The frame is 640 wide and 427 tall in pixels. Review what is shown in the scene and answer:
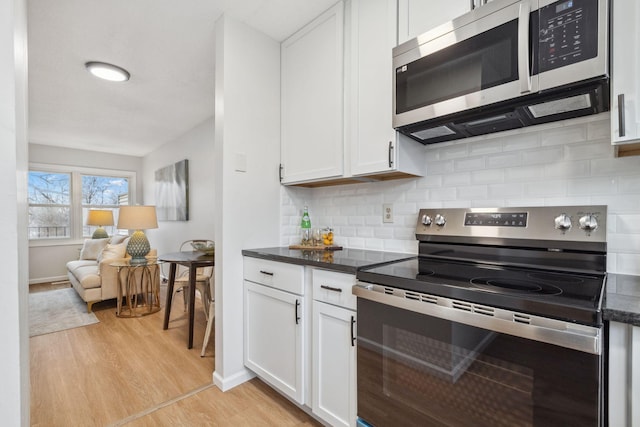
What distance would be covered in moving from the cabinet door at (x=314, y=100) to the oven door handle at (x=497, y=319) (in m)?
0.92

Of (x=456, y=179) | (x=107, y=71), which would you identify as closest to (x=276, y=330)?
(x=456, y=179)

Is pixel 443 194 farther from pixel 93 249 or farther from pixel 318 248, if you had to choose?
pixel 93 249

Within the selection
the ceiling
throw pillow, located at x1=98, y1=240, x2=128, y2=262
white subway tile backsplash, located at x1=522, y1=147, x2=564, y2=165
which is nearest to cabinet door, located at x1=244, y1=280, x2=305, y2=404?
white subway tile backsplash, located at x1=522, y1=147, x2=564, y2=165

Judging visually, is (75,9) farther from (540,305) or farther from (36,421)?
(540,305)

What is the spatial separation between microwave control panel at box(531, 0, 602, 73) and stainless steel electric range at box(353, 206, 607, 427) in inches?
23.1

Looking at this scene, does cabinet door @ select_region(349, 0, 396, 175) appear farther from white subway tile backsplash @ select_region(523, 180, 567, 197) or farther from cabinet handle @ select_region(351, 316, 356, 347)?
cabinet handle @ select_region(351, 316, 356, 347)

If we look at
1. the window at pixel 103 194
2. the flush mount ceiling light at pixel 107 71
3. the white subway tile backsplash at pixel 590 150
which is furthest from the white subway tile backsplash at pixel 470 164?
the window at pixel 103 194

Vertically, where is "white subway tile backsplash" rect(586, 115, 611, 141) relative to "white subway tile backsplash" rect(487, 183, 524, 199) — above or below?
above

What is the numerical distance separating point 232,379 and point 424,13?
2349 mm

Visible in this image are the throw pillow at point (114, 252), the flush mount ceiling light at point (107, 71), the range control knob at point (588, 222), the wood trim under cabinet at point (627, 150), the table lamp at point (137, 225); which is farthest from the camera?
the throw pillow at point (114, 252)

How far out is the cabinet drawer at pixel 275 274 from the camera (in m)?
1.63

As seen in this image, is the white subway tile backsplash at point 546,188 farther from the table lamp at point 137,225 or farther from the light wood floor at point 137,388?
the table lamp at point 137,225

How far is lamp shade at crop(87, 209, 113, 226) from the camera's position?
528 cm

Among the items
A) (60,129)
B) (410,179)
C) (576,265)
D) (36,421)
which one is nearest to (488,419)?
(576,265)
